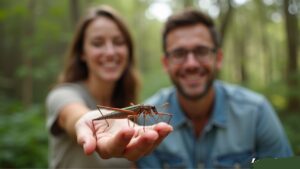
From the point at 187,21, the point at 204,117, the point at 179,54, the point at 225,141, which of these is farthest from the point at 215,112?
the point at 187,21

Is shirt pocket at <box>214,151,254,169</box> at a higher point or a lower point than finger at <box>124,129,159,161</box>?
lower

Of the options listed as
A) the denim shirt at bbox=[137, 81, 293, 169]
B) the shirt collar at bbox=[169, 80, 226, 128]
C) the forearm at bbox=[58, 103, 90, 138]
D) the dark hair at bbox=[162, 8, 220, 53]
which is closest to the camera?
the forearm at bbox=[58, 103, 90, 138]

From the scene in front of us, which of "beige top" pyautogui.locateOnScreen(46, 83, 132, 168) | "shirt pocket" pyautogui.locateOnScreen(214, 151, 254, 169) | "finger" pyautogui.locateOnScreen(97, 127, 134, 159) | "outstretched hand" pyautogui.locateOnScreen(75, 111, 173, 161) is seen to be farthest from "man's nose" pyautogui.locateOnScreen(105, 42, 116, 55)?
"finger" pyautogui.locateOnScreen(97, 127, 134, 159)

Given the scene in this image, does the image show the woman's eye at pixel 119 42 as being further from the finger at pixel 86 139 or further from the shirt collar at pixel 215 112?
the finger at pixel 86 139

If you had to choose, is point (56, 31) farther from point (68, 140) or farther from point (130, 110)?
point (130, 110)

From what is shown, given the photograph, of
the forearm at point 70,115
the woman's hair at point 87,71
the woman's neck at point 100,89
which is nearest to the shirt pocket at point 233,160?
the woman's hair at point 87,71

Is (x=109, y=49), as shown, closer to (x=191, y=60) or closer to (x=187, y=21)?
(x=191, y=60)

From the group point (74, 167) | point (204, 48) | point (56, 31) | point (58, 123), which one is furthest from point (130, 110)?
point (56, 31)

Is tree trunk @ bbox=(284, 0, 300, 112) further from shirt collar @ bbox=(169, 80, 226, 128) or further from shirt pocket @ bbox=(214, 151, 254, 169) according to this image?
shirt pocket @ bbox=(214, 151, 254, 169)
